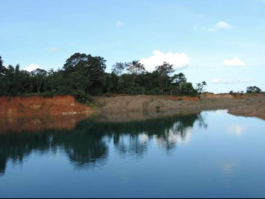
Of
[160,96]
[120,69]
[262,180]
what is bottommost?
[262,180]

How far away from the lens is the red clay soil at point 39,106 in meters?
50.2

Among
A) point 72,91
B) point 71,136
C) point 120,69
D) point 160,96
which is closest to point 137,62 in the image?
point 120,69

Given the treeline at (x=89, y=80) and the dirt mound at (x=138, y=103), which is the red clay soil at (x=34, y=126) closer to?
the treeline at (x=89, y=80)

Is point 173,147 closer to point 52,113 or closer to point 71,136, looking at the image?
point 71,136

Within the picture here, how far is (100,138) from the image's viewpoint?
2775 centimetres

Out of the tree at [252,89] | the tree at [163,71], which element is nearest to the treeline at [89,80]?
the tree at [163,71]

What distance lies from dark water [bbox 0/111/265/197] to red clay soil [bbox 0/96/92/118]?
24.8 m

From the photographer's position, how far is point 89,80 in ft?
209

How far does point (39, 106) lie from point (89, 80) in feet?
46.8

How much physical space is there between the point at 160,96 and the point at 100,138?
46.5 m

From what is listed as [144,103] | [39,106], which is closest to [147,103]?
[144,103]

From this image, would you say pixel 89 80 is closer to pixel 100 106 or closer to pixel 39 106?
pixel 100 106

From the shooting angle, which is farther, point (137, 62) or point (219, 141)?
point (137, 62)

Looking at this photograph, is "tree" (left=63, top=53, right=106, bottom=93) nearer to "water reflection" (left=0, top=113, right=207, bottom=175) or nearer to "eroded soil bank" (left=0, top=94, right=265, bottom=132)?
"eroded soil bank" (left=0, top=94, right=265, bottom=132)
